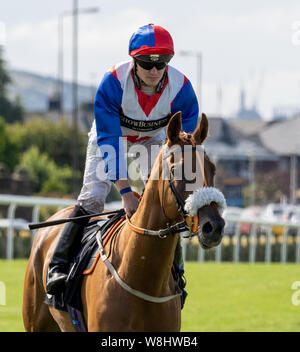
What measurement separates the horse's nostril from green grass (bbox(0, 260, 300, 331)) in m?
4.83

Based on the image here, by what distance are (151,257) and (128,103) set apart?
1.04 meters

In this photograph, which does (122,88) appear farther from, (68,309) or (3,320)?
(3,320)

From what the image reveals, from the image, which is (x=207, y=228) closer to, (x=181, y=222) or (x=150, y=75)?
(x=181, y=222)

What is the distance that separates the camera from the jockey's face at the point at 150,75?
15.6 ft

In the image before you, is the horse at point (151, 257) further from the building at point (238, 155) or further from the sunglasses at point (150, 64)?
the building at point (238, 155)

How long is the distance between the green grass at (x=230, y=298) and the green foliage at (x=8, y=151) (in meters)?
29.7

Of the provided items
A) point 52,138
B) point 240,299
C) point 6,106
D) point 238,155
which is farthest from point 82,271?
point 6,106

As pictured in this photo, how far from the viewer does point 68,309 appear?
506 cm

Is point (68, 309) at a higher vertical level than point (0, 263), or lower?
higher

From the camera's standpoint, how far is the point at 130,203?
15.4ft

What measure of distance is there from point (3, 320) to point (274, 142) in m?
61.5

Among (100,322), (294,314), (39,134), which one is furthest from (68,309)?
(39,134)

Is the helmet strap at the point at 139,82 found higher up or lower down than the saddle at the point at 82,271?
higher up

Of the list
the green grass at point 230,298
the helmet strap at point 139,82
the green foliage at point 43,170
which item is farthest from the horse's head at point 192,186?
the green foliage at point 43,170
